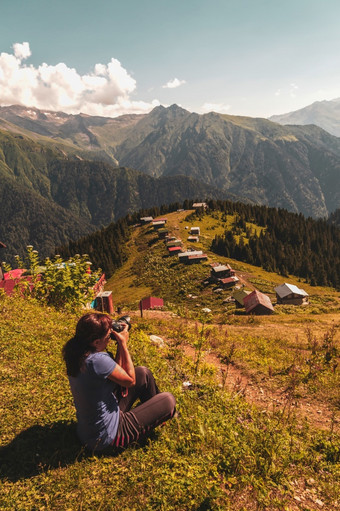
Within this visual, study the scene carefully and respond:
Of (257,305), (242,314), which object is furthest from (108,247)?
(257,305)

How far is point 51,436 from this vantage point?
5.34 m

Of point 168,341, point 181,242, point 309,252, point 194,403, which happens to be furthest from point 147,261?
point 194,403

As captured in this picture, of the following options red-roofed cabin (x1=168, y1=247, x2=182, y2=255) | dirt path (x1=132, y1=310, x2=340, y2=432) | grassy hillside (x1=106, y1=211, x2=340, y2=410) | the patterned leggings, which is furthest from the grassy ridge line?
red-roofed cabin (x1=168, y1=247, x2=182, y2=255)

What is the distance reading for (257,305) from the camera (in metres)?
48.2

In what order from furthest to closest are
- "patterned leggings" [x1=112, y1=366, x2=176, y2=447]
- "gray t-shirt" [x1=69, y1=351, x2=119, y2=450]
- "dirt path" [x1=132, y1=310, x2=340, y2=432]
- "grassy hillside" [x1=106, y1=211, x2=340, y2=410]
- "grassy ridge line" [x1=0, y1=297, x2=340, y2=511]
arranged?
"grassy hillside" [x1=106, y1=211, x2=340, y2=410] → "dirt path" [x1=132, y1=310, x2=340, y2=432] → "patterned leggings" [x1=112, y1=366, x2=176, y2=447] → "gray t-shirt" [x1=69, y1=351, x2=119, y2=450] → "grassy ridge line" [x1=0, y1=297, x2=340, y2=511]

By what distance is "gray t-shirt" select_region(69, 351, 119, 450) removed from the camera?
450 cm

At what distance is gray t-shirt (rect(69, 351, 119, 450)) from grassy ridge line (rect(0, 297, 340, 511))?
381 millimetres

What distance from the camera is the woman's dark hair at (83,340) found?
177 inches

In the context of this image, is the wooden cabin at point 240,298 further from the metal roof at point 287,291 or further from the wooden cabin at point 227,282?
the metal roof at point 287,291

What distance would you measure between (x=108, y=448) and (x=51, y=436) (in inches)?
47.9

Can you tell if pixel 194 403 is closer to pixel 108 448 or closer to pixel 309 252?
pixel 108 448

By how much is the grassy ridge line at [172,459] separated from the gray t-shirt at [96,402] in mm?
381

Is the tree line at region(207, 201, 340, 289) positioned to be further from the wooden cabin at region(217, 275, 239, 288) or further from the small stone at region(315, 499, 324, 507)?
the small stone at region(315, 499, 324, 507)

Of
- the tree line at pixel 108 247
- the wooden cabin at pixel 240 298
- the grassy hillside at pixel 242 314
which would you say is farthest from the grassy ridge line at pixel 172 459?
the tree line at pixel 108 247
